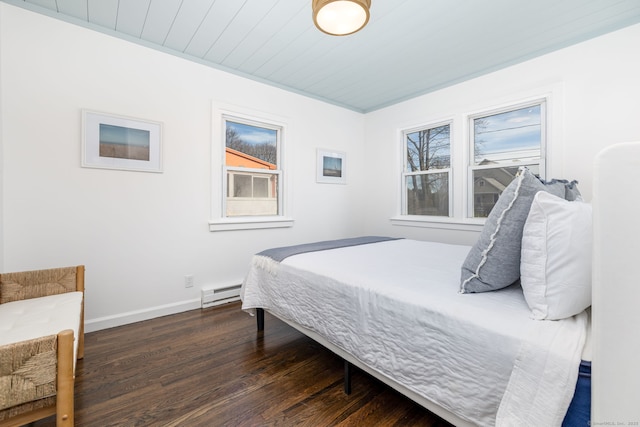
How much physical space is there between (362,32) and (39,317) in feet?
9.32

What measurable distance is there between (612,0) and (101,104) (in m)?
3.92

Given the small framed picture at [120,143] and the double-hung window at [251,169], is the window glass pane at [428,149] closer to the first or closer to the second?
the double-hung window at [251,169]

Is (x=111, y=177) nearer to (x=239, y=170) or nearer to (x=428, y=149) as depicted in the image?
(x=239, y=170)

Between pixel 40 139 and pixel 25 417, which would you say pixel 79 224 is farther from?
pixel 25 417

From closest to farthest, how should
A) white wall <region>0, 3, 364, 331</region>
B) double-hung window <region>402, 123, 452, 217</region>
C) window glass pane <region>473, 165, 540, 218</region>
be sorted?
white wall <region>0, 3, 364, 331</region>
window glass pane <region>473, 165, 540, 218</region>
double-hung window <region>402, 123, 452, 217</region>

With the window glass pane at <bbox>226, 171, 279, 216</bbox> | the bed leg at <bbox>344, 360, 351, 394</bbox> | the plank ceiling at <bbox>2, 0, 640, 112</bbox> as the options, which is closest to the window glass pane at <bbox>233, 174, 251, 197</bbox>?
the window glass pane at <bbox>226, 171, 279, 216</bbox>

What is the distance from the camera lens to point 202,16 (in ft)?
7.02

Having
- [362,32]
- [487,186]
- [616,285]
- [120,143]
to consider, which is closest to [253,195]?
[120,143]

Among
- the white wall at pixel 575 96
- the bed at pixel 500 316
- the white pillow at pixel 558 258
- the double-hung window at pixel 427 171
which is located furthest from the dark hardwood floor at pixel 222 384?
the double-hung window at pixel 427 171

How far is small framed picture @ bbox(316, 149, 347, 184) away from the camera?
149 inches

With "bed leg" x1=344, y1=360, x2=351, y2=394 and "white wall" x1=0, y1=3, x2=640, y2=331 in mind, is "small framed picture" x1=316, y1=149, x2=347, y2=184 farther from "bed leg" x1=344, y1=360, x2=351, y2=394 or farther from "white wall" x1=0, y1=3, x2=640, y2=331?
"bed leg" x1=344, y1=360, x2=351, y2=394

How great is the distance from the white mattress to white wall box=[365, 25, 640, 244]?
11.1ft

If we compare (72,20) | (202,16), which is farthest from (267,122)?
(72,20)

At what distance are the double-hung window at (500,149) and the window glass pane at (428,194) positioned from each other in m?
0.32
